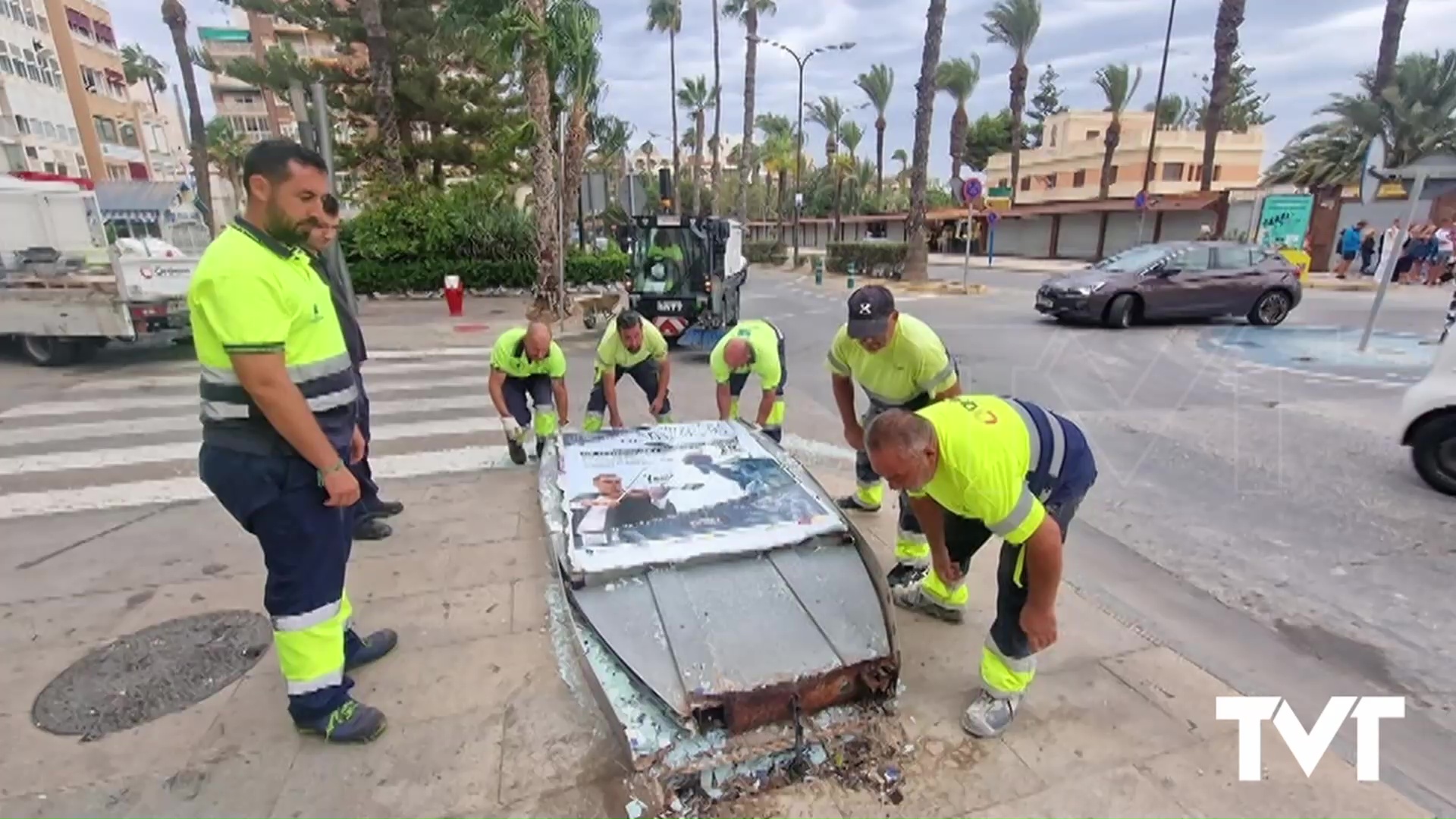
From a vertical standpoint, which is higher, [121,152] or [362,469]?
[121,152]

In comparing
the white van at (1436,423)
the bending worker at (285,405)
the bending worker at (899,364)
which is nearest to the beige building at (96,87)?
→ the bending worker at (285,405)

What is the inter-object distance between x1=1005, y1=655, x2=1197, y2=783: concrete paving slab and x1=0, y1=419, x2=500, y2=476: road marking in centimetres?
528

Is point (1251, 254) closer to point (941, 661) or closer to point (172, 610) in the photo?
point (941, 661)

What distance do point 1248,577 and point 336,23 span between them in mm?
23556

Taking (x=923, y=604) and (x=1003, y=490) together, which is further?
(x=923, y=604)

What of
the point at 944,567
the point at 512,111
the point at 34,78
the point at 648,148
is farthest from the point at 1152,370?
the point at 648,148

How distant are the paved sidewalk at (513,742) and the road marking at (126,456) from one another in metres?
2.51

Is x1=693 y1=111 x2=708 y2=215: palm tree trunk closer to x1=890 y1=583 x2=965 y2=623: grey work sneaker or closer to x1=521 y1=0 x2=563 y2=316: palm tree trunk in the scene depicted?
x1=521 y1=0 x2=563 y2=316: palm tree trunk

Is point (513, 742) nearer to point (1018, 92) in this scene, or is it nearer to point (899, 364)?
point (899, 364)

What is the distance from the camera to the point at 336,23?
18.9 meters

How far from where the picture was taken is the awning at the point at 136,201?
32.6 meters

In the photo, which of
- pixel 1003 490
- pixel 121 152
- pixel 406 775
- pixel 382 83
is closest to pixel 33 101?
pixel 121 152

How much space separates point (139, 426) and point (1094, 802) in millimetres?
8180

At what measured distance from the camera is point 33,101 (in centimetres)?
3306
